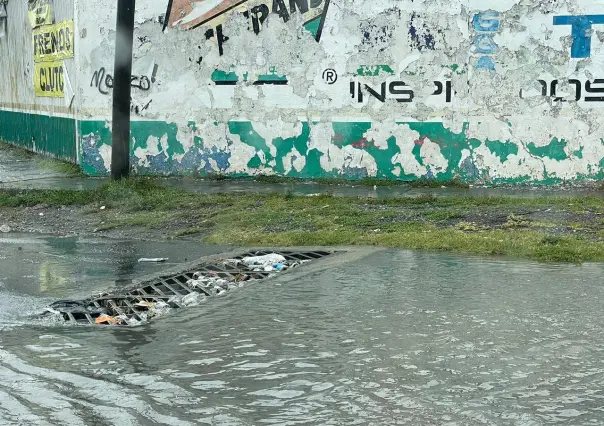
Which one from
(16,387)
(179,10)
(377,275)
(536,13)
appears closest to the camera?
(16,387)

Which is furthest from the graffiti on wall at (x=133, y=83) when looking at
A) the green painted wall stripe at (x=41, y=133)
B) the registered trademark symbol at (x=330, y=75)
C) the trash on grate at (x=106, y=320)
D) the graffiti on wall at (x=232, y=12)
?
the trash on grate at (x=106, y=320)

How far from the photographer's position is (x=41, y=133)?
19.3 metres

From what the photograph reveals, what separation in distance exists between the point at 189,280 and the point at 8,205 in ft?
18.1

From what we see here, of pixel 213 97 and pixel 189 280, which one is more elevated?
pixel 213 97

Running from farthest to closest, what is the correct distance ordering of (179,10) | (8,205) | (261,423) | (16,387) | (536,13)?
(179,10), (536,13), (8,205), (16,387), (261,423)

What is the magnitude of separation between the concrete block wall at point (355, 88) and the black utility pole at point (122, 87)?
2052 mm

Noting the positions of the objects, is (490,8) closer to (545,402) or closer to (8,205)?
(8,205)

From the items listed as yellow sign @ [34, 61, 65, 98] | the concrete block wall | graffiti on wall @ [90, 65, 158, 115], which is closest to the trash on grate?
the concrete block wall

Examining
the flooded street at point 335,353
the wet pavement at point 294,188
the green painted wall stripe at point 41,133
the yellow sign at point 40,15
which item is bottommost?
the flooded street at point 335,353

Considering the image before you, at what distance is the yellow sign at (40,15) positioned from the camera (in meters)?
17.8

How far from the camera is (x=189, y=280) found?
8.17 metres

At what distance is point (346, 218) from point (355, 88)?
14.4 ft

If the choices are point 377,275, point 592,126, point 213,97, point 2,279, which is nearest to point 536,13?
point 592,126

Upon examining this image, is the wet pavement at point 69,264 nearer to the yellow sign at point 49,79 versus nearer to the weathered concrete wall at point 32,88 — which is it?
the weathered concrete wall at point 32,88
